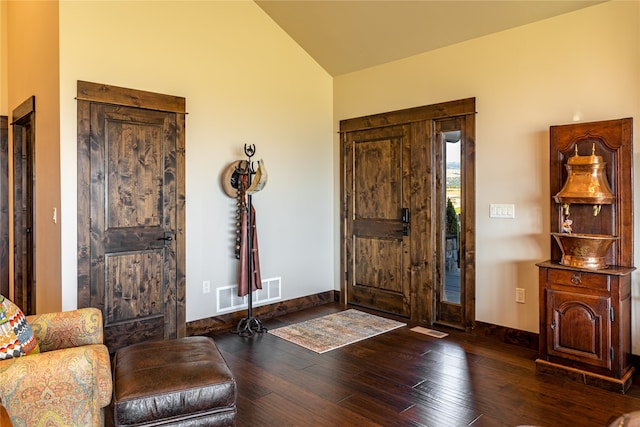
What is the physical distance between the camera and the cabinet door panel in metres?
2.96

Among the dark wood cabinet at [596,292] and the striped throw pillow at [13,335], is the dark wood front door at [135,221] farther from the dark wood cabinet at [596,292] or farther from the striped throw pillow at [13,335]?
the dark wood cabinet at [596,292]

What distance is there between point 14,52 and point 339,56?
356 centimetres

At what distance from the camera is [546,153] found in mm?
3676

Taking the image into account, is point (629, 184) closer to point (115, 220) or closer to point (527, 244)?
point (527, 244)

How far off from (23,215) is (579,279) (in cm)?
547

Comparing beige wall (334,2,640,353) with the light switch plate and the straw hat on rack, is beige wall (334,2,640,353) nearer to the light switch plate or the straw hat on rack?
the light switch plate

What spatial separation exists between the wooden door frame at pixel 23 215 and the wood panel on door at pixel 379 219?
3.37 meters

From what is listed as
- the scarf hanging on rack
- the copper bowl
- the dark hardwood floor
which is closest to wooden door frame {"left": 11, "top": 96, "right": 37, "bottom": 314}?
the scarf hanging on rack

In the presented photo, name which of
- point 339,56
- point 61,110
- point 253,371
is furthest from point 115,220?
point 339,56

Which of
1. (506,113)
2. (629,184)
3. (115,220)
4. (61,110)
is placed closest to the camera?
(629,184)

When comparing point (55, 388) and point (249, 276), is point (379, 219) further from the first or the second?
point (55, 388)

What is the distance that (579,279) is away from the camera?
3.08m

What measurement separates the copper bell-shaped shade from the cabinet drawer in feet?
1.67

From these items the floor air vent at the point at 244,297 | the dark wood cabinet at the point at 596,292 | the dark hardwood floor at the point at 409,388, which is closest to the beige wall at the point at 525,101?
the dark wood cabinet at the point at 596,292
